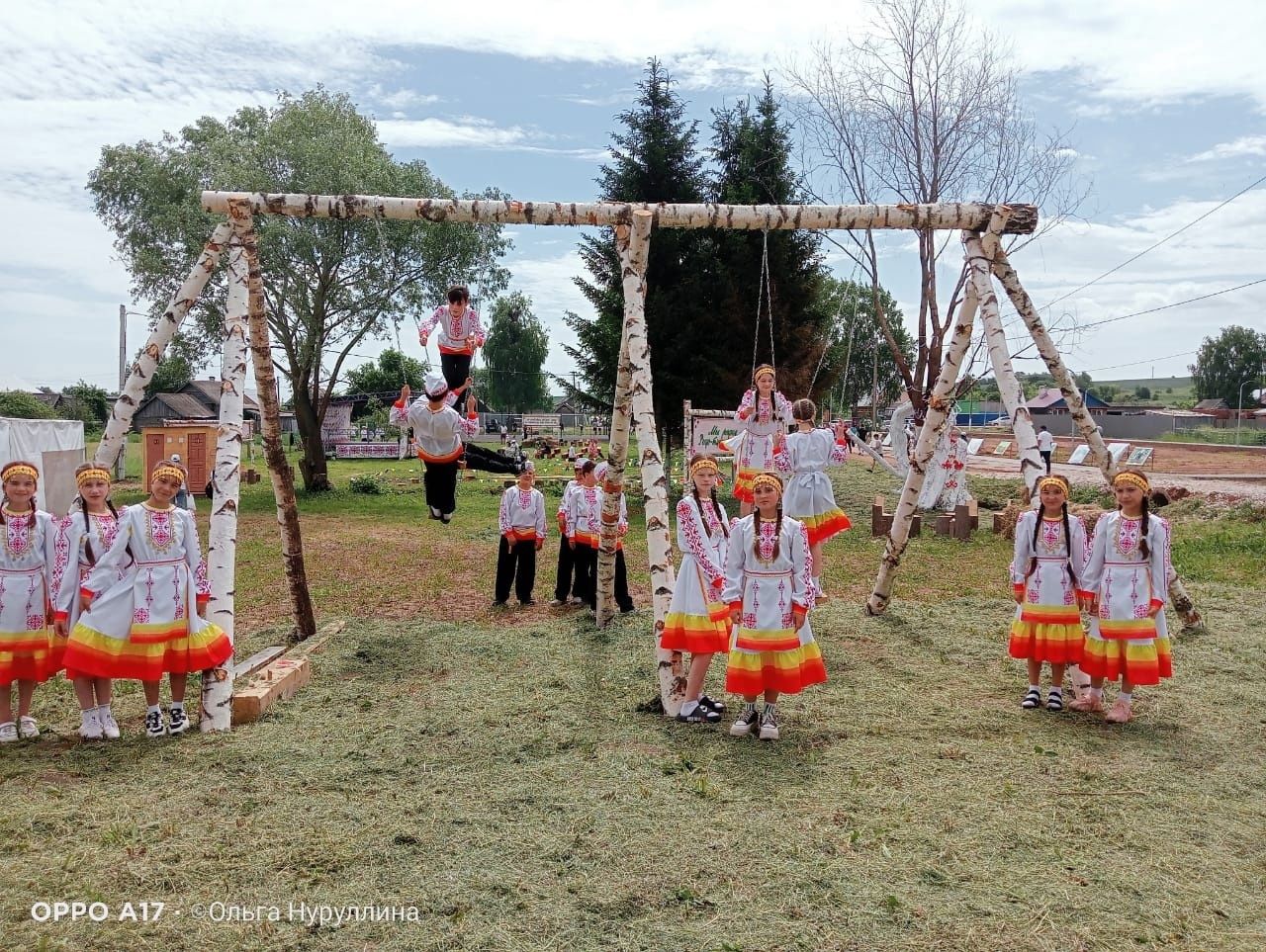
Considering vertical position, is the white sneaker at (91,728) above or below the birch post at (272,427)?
below

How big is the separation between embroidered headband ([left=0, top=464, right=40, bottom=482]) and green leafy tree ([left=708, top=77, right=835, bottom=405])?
14225 millimetres

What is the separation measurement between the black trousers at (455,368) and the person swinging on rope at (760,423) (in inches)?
120

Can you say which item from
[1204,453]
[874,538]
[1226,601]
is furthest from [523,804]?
[1204,453]

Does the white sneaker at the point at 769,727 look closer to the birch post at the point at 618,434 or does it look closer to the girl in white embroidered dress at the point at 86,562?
the birch post at the point at 618,434

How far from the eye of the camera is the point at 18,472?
5.45 metres

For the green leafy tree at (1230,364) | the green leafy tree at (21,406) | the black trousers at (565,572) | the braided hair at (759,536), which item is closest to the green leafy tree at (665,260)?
the black trousers at (565,572)

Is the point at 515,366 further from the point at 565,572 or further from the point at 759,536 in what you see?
the point at 759,536

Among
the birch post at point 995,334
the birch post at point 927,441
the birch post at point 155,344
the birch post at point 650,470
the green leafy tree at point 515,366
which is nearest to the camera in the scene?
the birch post at point 650,470

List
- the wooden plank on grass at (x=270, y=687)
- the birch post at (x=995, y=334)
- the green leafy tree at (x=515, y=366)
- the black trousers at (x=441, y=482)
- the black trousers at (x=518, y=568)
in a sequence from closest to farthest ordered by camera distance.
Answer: the wooden plank on grass at (x=270, y=687)
the birch post at (x=995, y=334)
the black trousers at (x=441, y=482)
the black trousers at (x=518, y=568)
the green leafy tree at (x=515, y=366)

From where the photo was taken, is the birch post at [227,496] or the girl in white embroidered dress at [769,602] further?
the birch post at [227,496]

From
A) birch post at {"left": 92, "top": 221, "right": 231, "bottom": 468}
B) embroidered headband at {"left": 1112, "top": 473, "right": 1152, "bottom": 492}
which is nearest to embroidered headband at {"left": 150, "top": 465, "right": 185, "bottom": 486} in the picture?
birch post at {"left": 92, "top": 221, "right": 231, "bottom": 468}

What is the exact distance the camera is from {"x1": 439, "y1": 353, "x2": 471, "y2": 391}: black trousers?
25.9ft

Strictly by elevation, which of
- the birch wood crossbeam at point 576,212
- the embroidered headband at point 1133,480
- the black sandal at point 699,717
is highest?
the birch wood crossbeam at point 576,212

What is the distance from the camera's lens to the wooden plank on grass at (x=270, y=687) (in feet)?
19.8
